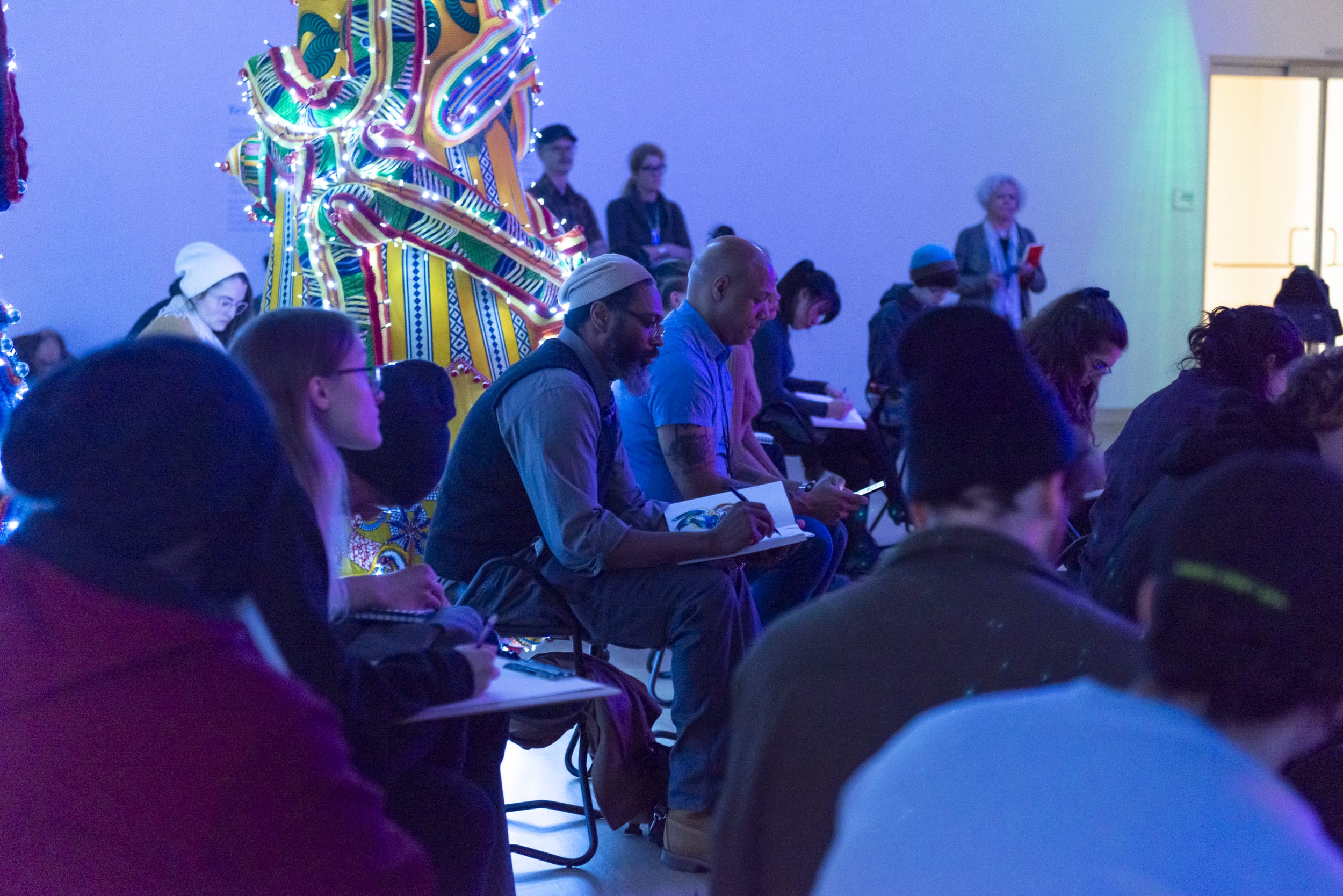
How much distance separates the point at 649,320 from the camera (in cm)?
311

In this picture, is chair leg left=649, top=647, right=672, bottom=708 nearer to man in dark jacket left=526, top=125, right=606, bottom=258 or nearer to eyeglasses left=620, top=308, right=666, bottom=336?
eyeglasses left=620, top=308, right=666, bottom=336

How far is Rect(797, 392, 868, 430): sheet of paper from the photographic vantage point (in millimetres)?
5250

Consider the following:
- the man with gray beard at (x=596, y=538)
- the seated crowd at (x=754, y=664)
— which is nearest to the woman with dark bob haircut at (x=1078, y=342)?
the seated crowd at (x=754, y=664)

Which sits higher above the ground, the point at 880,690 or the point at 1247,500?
the point at 1247,500

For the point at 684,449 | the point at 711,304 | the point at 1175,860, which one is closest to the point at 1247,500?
the point at 1175,860

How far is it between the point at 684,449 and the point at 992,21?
7.10 meters

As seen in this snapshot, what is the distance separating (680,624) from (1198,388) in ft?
4.07

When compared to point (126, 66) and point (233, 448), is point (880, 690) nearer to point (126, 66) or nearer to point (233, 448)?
point (233, 448)

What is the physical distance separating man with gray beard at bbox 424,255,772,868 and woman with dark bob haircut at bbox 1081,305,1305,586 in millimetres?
749

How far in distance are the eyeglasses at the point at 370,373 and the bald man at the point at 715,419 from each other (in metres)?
0.88

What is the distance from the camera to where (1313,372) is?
2.77 meters

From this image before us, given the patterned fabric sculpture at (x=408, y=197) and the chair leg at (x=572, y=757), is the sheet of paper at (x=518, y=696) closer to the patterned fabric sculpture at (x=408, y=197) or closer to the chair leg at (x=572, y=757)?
the chair leg at (x=572, y=757)

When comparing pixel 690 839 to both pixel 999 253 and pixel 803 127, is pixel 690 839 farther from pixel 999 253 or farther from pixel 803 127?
pixel 803 127

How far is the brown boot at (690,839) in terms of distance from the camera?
287cm
